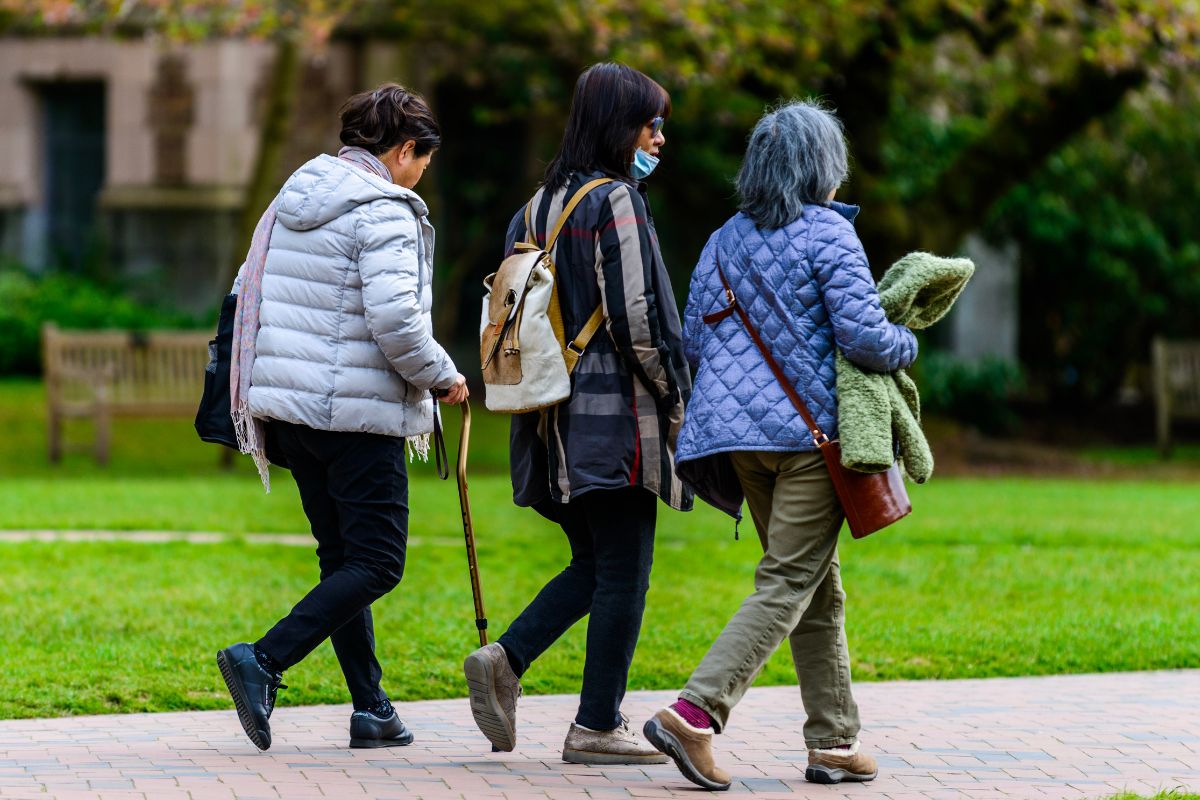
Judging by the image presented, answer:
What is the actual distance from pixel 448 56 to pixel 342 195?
17065 millimetres

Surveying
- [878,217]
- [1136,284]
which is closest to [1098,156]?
[1136,284]

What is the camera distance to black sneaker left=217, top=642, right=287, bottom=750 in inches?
191

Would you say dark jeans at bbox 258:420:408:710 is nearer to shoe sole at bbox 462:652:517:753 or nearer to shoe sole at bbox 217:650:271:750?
shoe sole at bbox 217:650:271:750

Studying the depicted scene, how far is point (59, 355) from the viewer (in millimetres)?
16203

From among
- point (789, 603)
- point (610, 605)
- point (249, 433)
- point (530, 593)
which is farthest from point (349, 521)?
point (530, 593)

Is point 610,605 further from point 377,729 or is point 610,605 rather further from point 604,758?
point 377,729

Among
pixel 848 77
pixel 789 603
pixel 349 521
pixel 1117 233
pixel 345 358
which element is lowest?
pixel 789 603

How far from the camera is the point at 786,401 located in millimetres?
4727

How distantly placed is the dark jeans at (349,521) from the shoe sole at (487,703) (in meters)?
0.33

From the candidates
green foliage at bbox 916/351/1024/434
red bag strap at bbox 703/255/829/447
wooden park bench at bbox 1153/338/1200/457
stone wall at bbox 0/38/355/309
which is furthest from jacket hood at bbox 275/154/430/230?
stone wall at bbox 0/38/355/309

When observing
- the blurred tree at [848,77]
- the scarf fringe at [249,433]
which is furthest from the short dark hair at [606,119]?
the blurred tree at [848,77]

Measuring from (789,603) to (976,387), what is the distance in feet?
57.1

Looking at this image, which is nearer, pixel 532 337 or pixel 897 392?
pixel 897 392

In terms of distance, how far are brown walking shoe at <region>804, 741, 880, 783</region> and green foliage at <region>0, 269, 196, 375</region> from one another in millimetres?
16820
